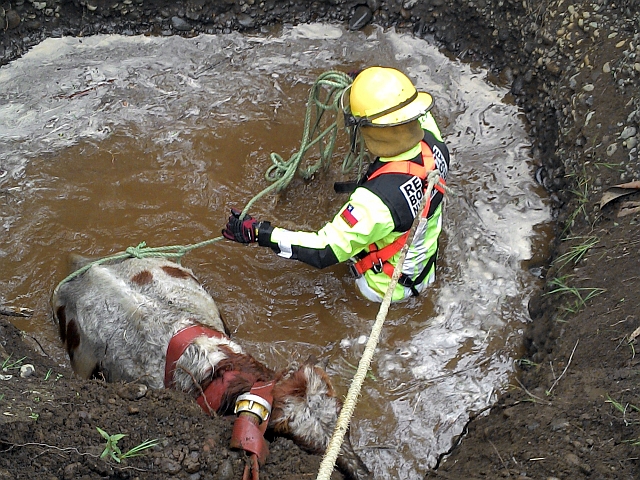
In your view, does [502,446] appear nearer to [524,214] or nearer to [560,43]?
[524,214]

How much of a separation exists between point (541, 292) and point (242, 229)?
2.29 m

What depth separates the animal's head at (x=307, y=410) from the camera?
2.99 m

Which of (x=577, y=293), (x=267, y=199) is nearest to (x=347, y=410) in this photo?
(x=577, y=293)

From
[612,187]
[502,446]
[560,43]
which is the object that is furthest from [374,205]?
[560,43]

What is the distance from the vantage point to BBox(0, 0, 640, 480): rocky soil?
2.81 metres

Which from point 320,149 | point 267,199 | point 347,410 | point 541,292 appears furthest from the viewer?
point 267,199

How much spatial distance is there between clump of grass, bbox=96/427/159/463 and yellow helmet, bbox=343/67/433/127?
2.26 metres

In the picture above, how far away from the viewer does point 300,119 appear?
5.99 meters

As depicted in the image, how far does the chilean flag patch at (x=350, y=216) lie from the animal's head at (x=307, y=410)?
3.59 feet

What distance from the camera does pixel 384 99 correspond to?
3861 mm

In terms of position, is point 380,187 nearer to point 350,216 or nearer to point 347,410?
point 350,216

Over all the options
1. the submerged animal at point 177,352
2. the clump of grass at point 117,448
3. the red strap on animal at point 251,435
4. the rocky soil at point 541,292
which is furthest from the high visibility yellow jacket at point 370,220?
the clump of grass at point 117,448

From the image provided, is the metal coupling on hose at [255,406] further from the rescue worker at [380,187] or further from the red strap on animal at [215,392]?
the rescue worker at [380,187]

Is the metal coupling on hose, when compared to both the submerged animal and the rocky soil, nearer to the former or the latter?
the submerged animal
